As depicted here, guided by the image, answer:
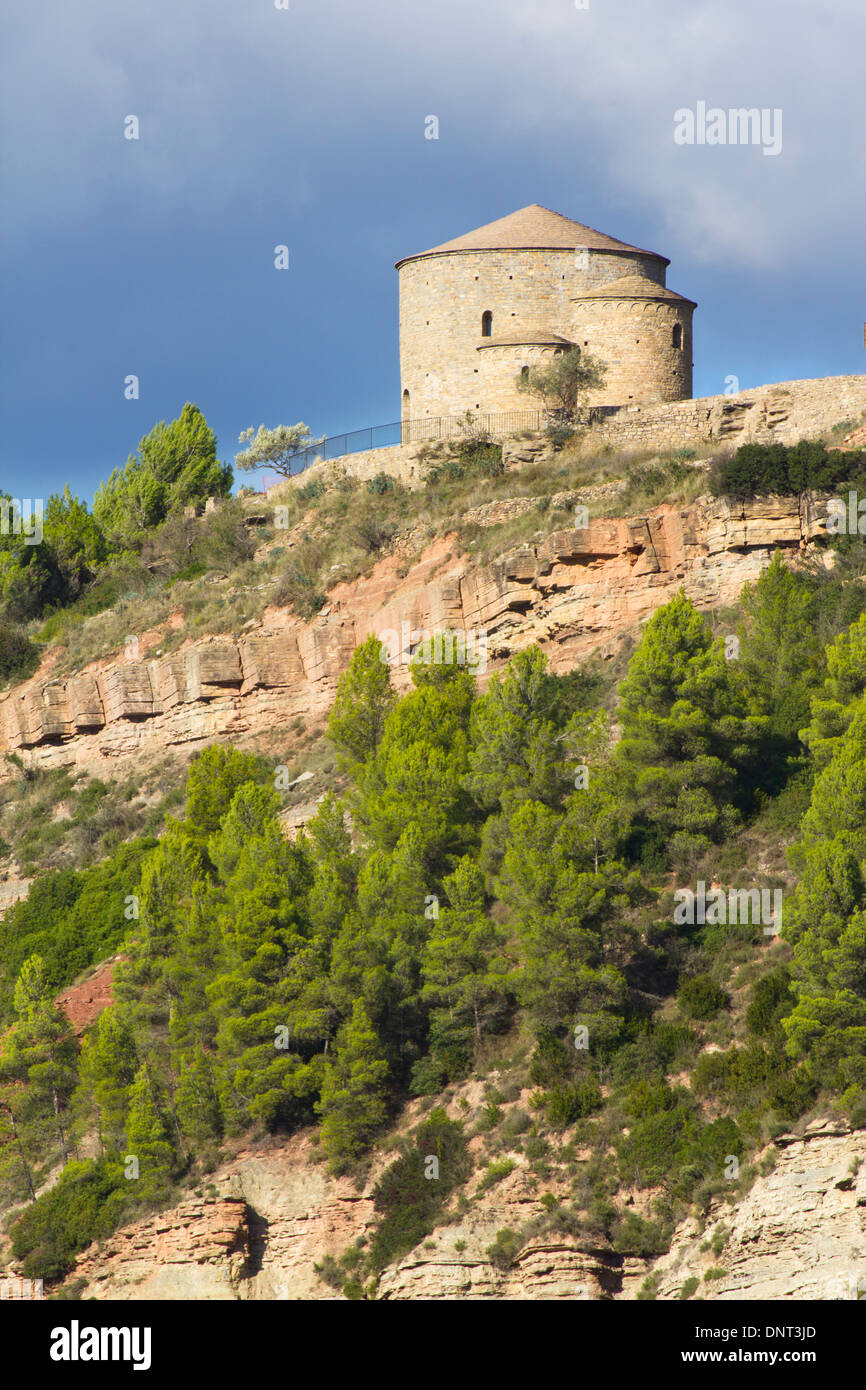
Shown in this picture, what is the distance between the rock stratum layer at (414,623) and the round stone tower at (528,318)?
7.80m

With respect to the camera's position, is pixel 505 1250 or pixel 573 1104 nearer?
pixel 505 1250

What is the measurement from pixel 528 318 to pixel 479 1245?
31.7 m

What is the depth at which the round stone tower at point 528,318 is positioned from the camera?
5178cm

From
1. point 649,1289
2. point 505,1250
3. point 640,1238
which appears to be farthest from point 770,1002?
point 505,1250

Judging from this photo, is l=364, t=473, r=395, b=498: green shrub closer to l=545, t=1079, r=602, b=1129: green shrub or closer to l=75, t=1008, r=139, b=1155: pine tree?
l=75, t=1008, r=139, b=1155: pine tree

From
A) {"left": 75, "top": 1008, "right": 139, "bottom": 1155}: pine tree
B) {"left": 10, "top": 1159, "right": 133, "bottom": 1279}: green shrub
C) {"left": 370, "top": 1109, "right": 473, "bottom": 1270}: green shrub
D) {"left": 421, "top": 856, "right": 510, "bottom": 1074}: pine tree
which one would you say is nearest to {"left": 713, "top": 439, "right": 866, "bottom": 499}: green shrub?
{"left": 421, "top": 856, "right": 510, "bottom": 1074}: pine tree

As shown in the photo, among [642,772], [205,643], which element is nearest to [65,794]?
[205,643]

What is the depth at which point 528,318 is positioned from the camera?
53469mm

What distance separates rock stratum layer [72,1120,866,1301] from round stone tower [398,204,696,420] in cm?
2674

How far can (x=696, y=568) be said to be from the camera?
134 feet

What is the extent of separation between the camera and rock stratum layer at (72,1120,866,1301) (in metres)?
25.2

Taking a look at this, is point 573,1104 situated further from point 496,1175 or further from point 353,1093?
point 353,1093

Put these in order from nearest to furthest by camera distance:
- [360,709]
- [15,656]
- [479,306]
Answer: [360,709], [479,306], [15,656]
